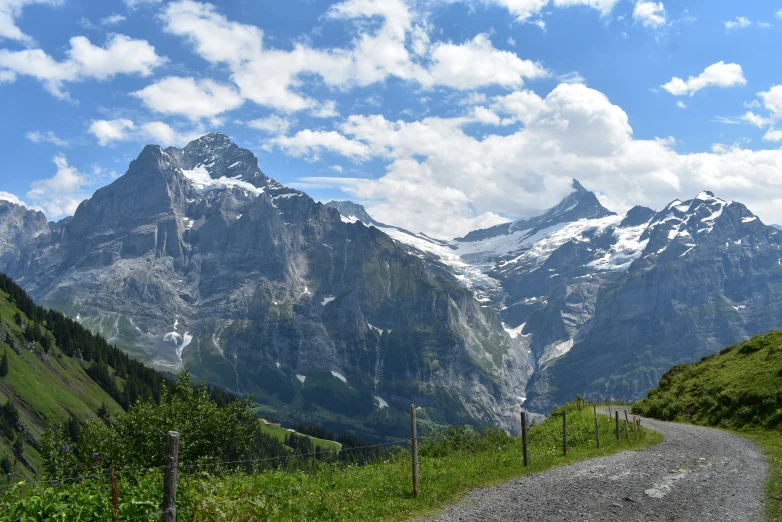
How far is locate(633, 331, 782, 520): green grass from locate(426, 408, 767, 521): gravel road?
2542mm

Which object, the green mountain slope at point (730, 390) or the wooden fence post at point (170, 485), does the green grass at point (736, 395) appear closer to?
the green mountain slope at point (730, 390)

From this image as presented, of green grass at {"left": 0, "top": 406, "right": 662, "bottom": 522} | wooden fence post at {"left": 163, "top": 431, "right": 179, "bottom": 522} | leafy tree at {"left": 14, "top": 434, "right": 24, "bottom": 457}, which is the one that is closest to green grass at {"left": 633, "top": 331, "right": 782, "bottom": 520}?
green grass at {"left": 0, "top": 406, "right": 662, "bottom": 522}

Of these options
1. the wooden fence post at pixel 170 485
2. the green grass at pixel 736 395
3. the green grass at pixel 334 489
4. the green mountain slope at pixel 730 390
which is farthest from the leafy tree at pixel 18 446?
the wooden fence post at pixel 170 485

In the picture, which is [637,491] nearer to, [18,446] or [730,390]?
[730,390]

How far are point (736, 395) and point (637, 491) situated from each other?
110 ft

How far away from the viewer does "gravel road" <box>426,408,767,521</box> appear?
1981 cm

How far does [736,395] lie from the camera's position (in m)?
49.3

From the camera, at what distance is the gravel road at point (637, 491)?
1981 centimetres

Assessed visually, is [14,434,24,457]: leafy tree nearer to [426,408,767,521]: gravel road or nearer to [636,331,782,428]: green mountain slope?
[636,331,782,428]: green mountain slope

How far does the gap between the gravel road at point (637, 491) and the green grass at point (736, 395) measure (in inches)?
100

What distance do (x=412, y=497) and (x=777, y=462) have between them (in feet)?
69.2

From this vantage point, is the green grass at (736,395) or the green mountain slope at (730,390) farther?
the green mountain slope at (730,390)

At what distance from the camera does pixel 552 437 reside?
43094mm

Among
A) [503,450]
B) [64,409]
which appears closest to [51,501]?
[503,450]
